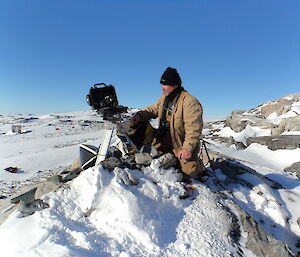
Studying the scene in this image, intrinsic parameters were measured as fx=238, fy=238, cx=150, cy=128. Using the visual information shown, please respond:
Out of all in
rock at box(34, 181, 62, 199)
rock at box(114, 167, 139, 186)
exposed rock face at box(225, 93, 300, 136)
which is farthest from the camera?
exposed rock face at box(225, 93, 300, 136)

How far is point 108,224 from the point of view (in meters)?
2.84

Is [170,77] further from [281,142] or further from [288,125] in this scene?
[288,125]

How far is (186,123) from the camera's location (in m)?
4.27

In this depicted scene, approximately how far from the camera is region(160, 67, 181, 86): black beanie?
4.52m

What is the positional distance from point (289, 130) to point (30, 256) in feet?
43.8

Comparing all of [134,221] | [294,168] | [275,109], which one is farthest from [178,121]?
[275,109]

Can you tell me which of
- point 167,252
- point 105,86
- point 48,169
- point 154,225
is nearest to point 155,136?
point 105,86

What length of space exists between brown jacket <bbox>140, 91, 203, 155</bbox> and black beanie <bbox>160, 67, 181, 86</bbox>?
0.82ft

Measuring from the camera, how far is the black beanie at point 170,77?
14.8ft

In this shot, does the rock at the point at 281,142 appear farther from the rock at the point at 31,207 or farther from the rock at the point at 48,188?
the rock at the point at 31,207

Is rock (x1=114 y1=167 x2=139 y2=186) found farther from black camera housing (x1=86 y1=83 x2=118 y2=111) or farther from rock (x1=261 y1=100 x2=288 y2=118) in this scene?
rock (x1=261 y1=100 x2=288 y2=118)

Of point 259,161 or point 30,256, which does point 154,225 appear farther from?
point 259,161

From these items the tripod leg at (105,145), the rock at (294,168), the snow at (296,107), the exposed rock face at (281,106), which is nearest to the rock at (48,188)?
the tripod leg at (105,145)

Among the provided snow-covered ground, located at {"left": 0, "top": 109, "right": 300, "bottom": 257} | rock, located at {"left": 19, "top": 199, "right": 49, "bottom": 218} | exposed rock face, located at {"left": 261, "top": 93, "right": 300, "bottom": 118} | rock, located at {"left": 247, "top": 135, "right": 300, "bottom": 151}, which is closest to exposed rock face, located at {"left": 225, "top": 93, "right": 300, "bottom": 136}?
exposed rock face, located at {"left": 261, "top": 93, "right": 300, "bottom": 118}
